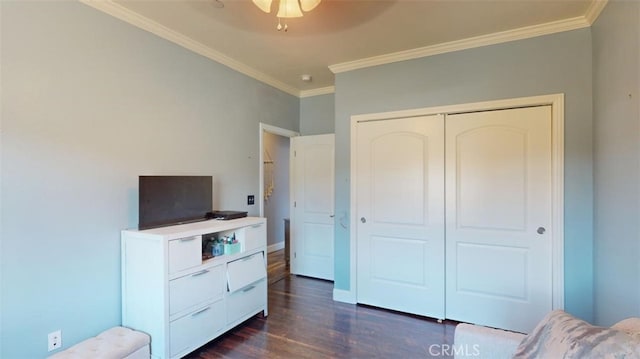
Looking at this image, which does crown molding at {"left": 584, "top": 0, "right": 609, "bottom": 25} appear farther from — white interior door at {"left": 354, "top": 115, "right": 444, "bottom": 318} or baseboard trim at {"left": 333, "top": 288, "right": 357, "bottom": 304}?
baseboard trim at {"left": 333, "top": 288, "right": 357, "bottom": 304}

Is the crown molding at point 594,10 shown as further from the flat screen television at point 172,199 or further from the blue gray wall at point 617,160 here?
the flat screen television at point 172,199

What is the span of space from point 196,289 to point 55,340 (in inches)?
33.9

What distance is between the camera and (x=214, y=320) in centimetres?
244

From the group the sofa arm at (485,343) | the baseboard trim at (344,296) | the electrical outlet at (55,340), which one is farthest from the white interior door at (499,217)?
the electrical outlet at (55,340)

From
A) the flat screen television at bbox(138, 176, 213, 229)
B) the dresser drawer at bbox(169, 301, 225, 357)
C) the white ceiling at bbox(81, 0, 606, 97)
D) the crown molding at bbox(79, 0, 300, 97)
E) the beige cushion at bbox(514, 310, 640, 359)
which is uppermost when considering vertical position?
the white ceiling at bbox(81, 0, 606, 97)

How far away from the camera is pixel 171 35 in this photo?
2666 millimetres

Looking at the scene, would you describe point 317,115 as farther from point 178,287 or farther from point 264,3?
point 178,287

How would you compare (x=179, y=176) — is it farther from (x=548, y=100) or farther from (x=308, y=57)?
(x=548, y=100)

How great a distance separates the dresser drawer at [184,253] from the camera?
6.97ft

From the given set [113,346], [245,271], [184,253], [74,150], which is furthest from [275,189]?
[113,346]

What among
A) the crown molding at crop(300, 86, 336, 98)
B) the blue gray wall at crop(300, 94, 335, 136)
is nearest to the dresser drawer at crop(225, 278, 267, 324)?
the blue gray wall at crop(300, 94, 335, 136)

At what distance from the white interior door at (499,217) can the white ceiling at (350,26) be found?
0.71m

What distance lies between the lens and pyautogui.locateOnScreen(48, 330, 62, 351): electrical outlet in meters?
1.95

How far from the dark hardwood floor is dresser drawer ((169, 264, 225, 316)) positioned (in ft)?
1.38
